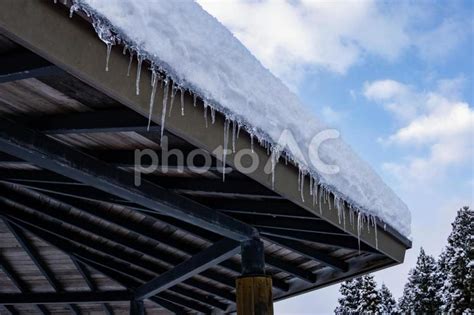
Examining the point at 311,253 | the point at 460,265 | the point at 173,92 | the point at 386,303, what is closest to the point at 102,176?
the point at 173,92

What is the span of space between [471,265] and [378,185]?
78.6 feet

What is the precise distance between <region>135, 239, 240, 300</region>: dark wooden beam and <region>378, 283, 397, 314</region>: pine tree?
1080 inches

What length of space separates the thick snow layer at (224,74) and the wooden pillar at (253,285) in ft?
3.39

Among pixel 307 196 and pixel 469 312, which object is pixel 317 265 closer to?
pixel 307 196

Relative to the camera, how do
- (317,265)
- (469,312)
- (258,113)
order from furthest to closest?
(469,312) → (317,265) → (258,113)

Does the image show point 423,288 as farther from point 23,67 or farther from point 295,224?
point 23,67

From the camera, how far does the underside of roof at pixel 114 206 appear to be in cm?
270

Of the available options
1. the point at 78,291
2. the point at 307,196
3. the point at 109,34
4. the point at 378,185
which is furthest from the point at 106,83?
the point at 78,291

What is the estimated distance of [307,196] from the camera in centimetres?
418

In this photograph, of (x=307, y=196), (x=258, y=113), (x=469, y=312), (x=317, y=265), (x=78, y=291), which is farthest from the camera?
(x=469, y=312)

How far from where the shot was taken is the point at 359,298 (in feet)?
104

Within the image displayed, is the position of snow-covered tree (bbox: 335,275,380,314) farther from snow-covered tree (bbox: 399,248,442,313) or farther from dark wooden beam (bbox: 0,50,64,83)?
dark wooden beam (bbox: 0,50,64,83)

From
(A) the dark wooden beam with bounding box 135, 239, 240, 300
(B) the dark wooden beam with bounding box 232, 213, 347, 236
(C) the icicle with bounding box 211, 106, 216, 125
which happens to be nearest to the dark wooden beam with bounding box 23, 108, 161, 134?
(C) the icicle with bounding box 211, 106, 216, 125

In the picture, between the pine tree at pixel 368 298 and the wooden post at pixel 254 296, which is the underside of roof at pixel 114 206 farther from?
the pine tree at pixel 368 298
